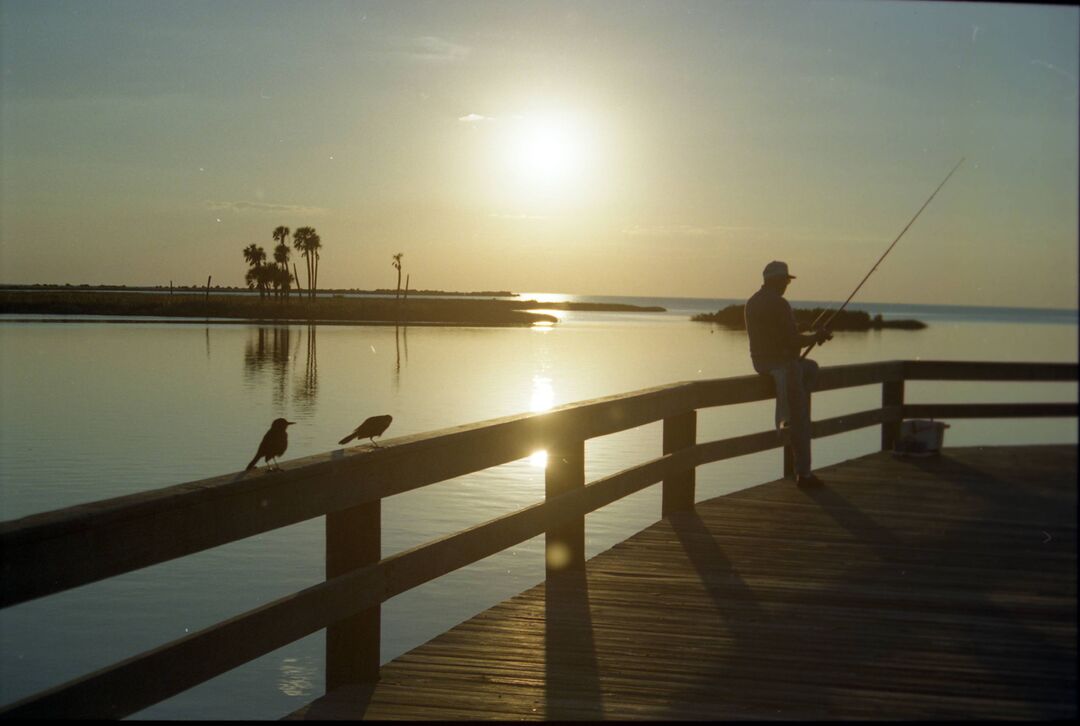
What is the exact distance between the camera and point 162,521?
8.75 feet

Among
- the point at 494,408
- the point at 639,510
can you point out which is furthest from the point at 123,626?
the point at 494,408

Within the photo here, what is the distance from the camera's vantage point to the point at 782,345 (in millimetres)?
7848

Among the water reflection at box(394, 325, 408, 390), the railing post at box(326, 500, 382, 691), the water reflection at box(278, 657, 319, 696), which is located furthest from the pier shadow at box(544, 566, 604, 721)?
the water reflection at box(394, 325, 408, 390)

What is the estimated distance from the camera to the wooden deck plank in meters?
3.45

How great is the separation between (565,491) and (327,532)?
2.08 meters

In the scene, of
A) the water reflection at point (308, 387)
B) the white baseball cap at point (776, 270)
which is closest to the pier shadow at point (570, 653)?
the white baseball cap at point (776, 270)

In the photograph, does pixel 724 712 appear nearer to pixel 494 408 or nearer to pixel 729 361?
pixel 494 408

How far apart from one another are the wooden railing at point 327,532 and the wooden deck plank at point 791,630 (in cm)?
29

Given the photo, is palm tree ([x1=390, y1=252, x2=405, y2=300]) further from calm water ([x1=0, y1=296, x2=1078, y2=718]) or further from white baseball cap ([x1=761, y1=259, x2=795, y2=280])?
white baseball cap ([x1=761, y1=259, x2=795, y2=280])

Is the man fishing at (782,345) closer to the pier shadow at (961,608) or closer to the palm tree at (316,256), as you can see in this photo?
the pier shadow at (961,608)

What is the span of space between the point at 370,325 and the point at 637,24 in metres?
69.0

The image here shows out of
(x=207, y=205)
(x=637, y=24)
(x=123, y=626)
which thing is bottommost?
(x=123, y=626)

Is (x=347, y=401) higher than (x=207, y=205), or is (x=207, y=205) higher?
(x=207, y=205)

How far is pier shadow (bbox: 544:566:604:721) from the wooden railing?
1.03ft
